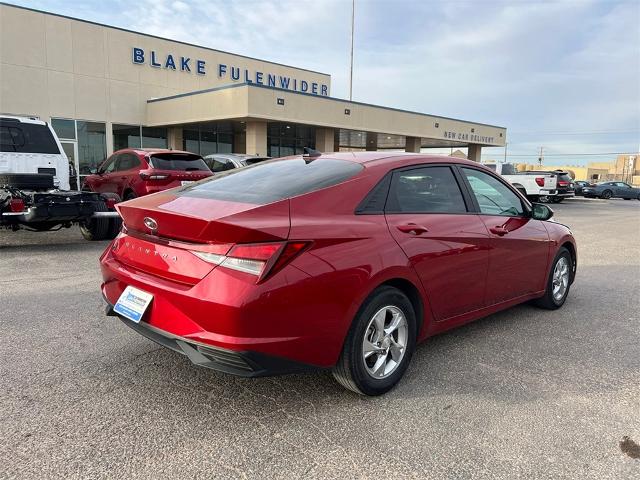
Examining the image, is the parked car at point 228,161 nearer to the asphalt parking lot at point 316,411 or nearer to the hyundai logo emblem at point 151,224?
the asphalt parking lot at point 316,411

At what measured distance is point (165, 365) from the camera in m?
3.50

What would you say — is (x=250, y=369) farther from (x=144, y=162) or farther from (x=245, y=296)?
(x=144, y=162)

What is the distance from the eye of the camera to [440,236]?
3.50 m

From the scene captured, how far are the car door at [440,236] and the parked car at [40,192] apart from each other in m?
5.97

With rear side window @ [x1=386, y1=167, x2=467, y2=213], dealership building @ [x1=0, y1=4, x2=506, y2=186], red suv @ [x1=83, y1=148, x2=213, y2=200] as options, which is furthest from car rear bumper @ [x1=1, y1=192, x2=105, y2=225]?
dealership building @ [x1=0, y1=4, x2=506, y2=186]

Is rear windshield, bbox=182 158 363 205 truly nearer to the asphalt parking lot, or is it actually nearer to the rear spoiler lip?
the rear spoiler lip

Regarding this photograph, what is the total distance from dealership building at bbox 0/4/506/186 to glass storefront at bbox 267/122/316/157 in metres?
0.26

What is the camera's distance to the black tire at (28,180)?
299 inches

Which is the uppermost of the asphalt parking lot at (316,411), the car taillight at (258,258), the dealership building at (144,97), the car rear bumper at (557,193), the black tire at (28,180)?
the dealership building at (144,97)

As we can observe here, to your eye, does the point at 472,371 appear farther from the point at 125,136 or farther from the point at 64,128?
the point at 125,136

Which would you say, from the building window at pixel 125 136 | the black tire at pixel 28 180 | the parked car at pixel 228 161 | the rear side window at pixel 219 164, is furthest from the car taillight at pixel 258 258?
the building window at pixel 125 136

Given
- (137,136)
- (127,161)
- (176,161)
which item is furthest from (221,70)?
(176,161)

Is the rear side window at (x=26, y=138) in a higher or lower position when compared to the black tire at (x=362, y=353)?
higher

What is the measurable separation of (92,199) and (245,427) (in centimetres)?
631
